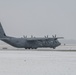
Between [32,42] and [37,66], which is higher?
[32,42]

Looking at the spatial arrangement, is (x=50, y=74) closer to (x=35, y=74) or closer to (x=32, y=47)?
(x=35, y=74)

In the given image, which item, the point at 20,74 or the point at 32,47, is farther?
the point at 32,47

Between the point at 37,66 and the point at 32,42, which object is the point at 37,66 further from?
the point at 32,42

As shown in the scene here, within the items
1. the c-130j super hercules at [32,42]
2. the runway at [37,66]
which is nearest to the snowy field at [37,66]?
the runway at [37,66]

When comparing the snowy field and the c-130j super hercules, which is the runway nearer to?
the snowy field

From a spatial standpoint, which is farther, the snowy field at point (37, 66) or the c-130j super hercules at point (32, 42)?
the c-130j super hercules at point (32, 42)

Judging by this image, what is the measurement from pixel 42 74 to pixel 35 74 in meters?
0.50

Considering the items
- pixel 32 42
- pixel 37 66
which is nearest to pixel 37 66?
pixel 37 66

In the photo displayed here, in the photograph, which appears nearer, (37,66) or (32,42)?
(37,66)

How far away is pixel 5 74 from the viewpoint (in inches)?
923

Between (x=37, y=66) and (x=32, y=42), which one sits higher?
(x=32, y=42)

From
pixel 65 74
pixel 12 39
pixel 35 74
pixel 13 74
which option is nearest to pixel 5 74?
pixel 13 74

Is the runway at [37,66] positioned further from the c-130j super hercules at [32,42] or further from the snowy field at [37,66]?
the c-130j super hercules at [32,42]

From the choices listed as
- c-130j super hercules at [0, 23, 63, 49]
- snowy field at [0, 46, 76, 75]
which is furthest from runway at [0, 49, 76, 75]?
c-130j super hercules at [0, 23, 63, 49]
